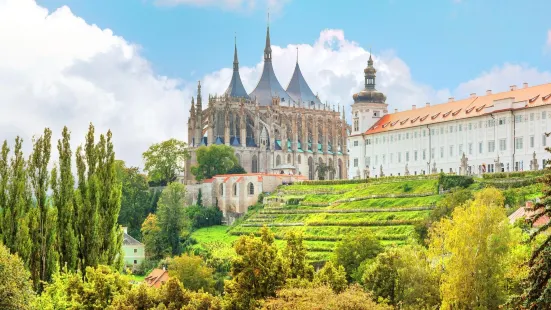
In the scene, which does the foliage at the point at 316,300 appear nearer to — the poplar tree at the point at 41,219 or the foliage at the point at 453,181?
the poplar tree at the point at 41,219

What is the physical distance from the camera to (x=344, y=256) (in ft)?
202

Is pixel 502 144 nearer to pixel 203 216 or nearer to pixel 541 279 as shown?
pixel 203 216

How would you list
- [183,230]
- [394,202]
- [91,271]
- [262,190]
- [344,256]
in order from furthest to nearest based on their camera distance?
[262,190], [183,230], [394,202], [344,256], [91,271]

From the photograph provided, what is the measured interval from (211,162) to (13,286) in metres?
84.1

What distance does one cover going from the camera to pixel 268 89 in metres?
142

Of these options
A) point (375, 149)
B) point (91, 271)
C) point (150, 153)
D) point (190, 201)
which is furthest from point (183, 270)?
point (150, 153)

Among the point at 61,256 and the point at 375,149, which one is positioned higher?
the point at 375,149

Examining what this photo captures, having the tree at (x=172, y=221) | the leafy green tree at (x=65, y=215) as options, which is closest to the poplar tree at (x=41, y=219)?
the leafy green tree at (x=65, y=215)

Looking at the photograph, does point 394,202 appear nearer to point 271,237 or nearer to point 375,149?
point 375,149

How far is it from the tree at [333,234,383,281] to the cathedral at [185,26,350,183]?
58729 millimetres

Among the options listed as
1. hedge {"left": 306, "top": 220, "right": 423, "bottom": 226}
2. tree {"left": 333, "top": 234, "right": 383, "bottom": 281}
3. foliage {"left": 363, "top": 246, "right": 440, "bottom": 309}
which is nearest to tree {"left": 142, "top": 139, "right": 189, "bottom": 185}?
hedge {"left": 306, "top": 220, "right": 423, "bottom": 226}

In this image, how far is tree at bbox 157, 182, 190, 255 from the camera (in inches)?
3668

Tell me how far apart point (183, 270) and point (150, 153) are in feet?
177

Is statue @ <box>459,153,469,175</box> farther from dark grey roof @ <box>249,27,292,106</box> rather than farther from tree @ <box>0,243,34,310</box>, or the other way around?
dark grey roof @ <box>249,27,292,106</box>
